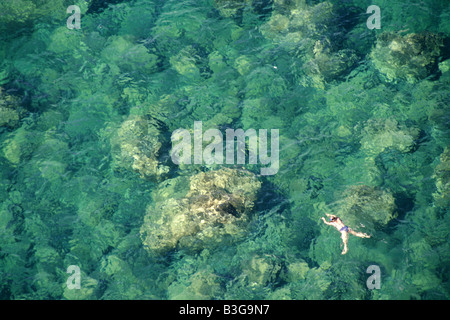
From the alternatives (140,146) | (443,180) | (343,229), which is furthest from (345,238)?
(140,146)

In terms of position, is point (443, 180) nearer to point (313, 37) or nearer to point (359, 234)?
point (359, 234)

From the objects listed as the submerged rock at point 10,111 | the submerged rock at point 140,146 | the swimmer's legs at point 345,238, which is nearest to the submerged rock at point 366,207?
the swimmer's legs at point 345,238

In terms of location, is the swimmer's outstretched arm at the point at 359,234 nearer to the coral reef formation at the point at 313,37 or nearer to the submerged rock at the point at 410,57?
the coral reef formation at the point at 313,37

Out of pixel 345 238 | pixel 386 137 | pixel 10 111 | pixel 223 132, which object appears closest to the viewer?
pixel 345 238

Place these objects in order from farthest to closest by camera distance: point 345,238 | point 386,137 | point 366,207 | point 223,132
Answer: point 223,132 → point 386,137 → point 366,207 → point 345,238
